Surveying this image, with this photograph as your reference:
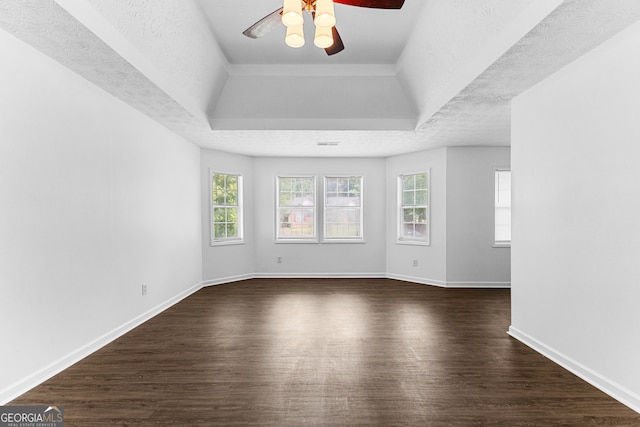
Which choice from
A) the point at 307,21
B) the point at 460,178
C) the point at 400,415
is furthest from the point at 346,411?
the point at 460,178

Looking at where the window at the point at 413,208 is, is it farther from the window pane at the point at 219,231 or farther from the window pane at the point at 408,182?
the window pane at the point at 219,231

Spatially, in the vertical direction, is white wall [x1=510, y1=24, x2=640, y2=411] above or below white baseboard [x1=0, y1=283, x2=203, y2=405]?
above

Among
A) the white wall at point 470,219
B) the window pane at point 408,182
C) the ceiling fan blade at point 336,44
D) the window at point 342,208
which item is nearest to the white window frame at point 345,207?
the window at point 342,208

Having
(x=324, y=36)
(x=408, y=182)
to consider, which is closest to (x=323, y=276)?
(x=408, y=182)

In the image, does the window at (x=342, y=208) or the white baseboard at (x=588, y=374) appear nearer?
the white baseboard at (x=588, y=374)

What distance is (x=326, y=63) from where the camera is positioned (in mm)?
4188

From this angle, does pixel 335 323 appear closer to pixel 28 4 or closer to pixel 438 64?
pixel 438 64

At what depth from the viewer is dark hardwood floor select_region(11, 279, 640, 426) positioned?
2.12 meters

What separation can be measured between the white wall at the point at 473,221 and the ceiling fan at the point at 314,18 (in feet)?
14.0

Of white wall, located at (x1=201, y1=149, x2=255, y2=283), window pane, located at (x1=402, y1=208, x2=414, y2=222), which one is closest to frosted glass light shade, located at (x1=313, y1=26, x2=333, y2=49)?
white wall, located at (x1=201, y1=149, x2=255, y2=283)

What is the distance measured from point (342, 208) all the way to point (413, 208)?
1410 millimetres

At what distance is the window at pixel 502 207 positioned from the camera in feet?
19.5

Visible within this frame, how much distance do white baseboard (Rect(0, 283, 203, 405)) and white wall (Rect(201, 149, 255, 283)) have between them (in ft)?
5.61

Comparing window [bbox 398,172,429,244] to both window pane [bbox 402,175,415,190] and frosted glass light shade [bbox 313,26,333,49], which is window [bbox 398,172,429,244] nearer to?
window pane [bbox 402,175,415,190]
